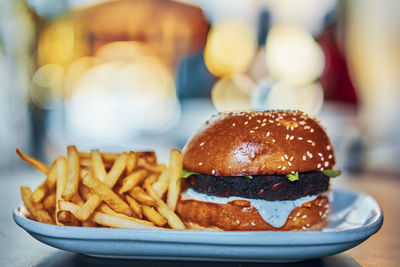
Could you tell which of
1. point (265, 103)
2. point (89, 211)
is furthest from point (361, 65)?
point (89, 211)

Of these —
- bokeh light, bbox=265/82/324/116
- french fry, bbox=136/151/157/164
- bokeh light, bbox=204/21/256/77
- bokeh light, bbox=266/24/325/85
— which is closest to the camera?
french fry, bbox=136/151/157/164

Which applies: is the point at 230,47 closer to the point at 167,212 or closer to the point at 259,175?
the point at 259,175

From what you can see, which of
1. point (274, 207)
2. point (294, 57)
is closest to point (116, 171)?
point (274, 207)

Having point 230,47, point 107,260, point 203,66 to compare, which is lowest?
point 203,66

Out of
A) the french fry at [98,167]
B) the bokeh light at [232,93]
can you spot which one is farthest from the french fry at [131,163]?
the bokeh light at [232,93]

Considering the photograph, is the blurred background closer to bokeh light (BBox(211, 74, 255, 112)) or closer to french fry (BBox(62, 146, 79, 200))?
bokeh light (BBox(211, 74, 255, 112))

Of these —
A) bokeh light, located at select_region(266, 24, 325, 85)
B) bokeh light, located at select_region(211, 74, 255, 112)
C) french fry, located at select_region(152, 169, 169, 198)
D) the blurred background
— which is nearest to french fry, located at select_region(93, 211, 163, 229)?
french fry, located at select_region(152, 169, 169, 198)
